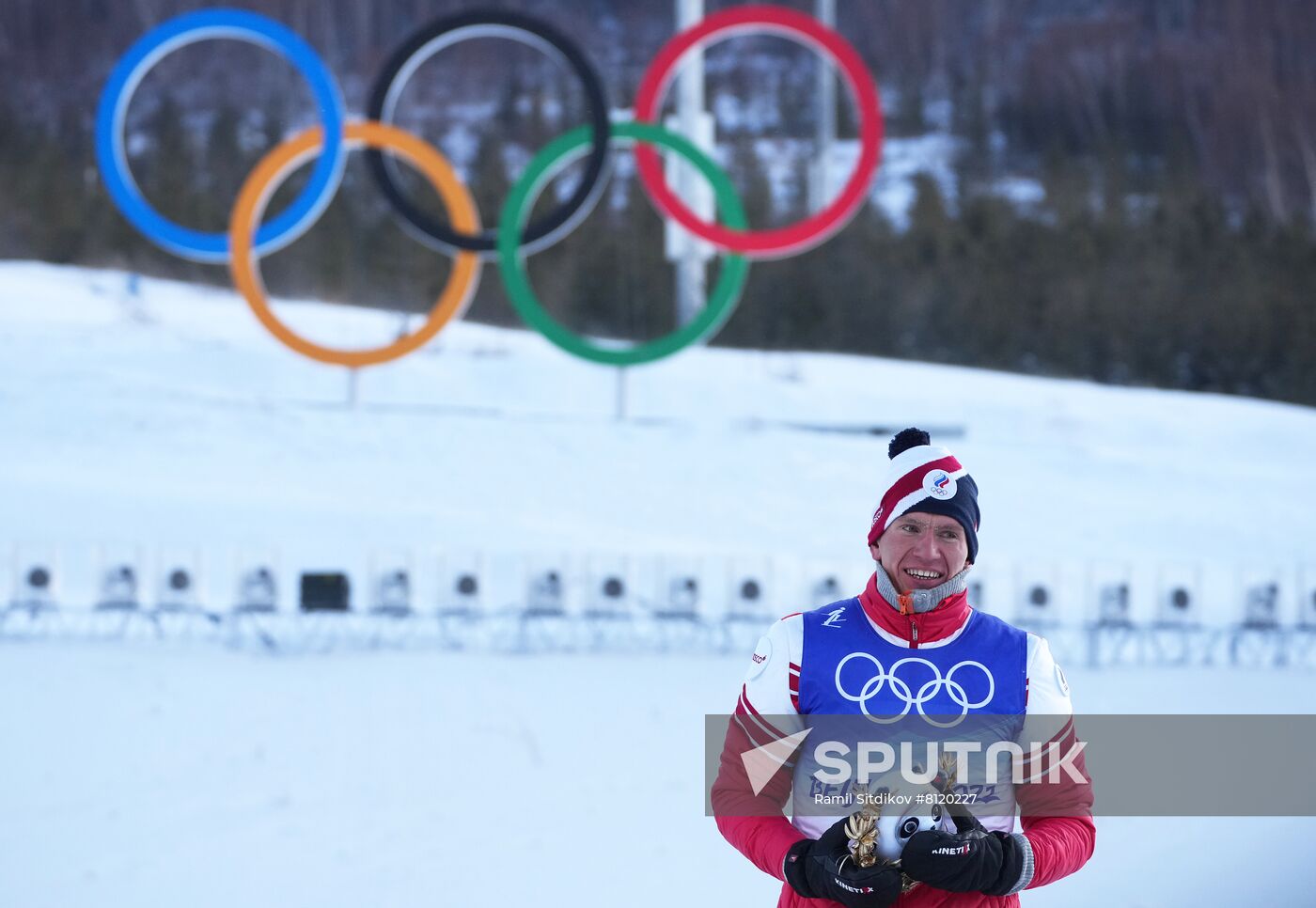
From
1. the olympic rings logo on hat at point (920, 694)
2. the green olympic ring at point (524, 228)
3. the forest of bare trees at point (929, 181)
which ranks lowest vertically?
the olympic rings logo on hat at point (920, 694)

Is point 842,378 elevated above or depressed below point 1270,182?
below

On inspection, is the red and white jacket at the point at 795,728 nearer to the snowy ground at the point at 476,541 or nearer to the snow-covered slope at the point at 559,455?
the snowy ground at the point at 476,541

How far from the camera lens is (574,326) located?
35.6 feet

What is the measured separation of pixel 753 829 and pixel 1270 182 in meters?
12.2

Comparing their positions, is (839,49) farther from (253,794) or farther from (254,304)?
(253,794)

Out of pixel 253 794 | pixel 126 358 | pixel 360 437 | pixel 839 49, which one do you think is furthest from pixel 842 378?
pixel 253 794

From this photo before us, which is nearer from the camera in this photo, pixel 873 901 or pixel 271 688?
pixel 873 901

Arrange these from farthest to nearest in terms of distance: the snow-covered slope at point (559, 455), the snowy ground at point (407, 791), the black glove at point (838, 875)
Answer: the snow-covered slope at point (559, 455), the snowy ground at point (407, 791), the black glove at point (838, 875)

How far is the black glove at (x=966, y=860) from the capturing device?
1153 mm

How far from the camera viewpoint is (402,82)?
18.3 feet

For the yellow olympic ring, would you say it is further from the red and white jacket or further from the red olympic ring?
the red and white jacket

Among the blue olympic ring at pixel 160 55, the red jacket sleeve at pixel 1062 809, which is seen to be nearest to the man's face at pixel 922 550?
the red jacket sleeve at pixel 1062 809

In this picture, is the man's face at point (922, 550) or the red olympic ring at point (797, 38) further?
the red olympic ring at point (797, 38)

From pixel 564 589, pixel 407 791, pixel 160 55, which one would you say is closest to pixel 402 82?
pixel 160 55
